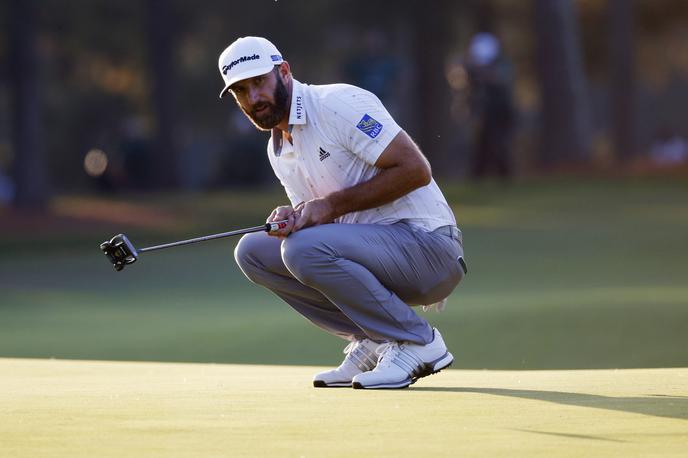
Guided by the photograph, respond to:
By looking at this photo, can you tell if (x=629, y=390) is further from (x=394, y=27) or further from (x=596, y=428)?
(x=394, y=27)

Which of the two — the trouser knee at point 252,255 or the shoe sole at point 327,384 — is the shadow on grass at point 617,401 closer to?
the shoe sole at point 327,384

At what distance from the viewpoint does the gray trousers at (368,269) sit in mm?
6863

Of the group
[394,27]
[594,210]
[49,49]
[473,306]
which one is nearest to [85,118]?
[49,49]

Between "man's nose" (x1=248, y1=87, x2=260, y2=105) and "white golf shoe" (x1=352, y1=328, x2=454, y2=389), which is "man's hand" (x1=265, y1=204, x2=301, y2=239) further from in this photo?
"white golf shoe" (x1=352, y1=328, x2=454, y2=389)

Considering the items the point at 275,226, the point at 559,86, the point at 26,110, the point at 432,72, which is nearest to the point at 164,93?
the point at 432,72

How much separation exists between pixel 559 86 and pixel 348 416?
24.2 m

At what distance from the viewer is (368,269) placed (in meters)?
6.96

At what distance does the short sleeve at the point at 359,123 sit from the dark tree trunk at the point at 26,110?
18.0 metres

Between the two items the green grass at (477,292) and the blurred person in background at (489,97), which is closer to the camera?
the green grass at (477,292)

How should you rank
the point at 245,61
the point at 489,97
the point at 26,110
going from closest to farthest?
the point at 245,61 < the point at 489,97 < the point at 26,110

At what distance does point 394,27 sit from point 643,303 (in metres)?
24.4

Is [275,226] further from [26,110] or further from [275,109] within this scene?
[26,110]

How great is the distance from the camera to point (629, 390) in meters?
6.46

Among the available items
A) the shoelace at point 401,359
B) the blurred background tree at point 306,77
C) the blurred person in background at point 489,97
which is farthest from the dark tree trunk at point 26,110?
the shoelace at point 401,359
